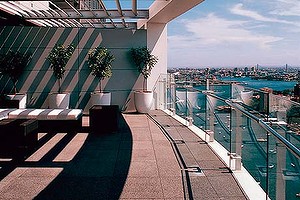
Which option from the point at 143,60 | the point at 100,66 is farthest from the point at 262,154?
the point at 100,66

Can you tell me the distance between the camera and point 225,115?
5.04m

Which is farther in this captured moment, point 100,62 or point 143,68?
point 143,68

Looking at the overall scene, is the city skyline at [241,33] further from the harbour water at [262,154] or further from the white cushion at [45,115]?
the harbour water at [262,154]

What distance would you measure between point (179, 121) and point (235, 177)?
435 cm

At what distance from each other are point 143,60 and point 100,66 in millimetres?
1342

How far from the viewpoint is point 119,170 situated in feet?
14.3

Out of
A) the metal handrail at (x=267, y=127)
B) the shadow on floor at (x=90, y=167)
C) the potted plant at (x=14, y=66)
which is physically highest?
the potted plant at (x=14, y=66)

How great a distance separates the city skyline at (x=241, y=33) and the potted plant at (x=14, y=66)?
26.0 ft

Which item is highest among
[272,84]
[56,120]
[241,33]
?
[241,33]

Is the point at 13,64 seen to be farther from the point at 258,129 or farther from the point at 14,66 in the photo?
the point at 258,129

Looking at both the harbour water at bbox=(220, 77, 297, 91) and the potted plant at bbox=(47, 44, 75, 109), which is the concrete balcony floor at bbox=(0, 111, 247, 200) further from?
the potted plant at bbox=(47, 44, 75, 109)

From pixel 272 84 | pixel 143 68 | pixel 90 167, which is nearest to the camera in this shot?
pixel 90 167

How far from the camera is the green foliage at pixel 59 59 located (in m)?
9.64

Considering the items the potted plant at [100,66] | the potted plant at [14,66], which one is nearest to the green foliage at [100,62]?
the potted plant at [100,66]
